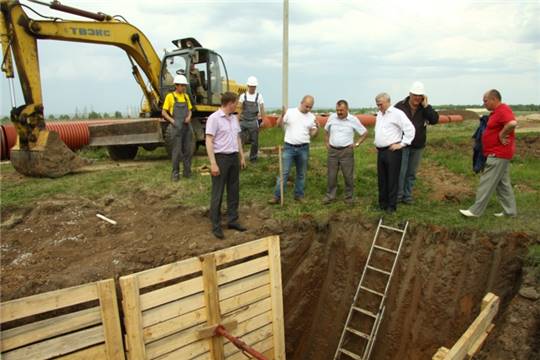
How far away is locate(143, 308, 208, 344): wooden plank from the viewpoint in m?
4.10

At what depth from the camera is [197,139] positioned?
980 cm

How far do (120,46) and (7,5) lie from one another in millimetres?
2340

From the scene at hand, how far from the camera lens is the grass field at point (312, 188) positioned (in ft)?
18.4

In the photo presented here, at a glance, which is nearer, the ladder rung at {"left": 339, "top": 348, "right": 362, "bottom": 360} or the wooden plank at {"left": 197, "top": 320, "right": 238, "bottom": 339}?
the wooden plank at {"left": 197, "top": 320, "right": 238, "bottom": 339}

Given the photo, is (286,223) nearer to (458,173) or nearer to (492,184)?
(492,184)

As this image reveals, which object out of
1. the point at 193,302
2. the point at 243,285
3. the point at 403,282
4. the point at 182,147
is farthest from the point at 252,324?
the point at 182,147

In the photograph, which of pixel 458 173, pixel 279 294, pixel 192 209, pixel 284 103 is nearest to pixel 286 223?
pixel 279 294

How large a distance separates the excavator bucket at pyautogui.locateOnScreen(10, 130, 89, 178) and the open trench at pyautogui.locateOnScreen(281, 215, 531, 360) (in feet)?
17.6

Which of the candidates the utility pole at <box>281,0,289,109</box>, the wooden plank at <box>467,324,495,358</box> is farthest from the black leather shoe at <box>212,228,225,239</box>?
the utility pole at <box>281,0,289,109</box>

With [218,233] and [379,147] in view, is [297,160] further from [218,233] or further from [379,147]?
[218,233]

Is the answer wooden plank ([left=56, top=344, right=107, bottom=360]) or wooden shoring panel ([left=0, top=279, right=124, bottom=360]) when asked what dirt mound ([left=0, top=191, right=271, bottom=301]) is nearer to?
wooden shoring panel ([left=0, top=279, right=124, bottom=360])

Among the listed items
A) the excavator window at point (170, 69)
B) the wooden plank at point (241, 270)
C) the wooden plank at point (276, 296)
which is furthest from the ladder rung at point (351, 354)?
the excavator window at point (170, 69)

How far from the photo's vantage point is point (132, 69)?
33.3 feet

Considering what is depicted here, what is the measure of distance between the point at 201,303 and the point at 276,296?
1147 millimetres
